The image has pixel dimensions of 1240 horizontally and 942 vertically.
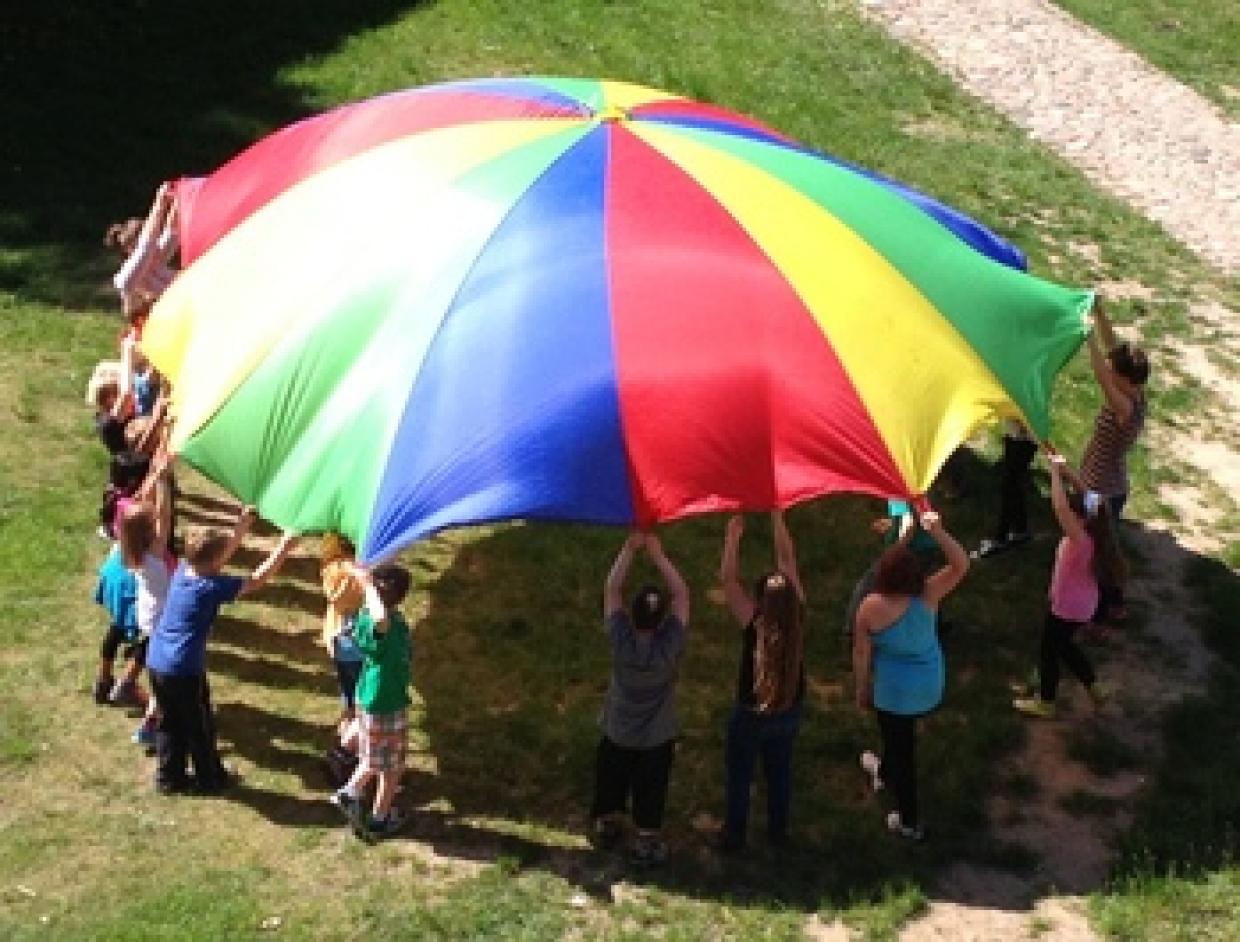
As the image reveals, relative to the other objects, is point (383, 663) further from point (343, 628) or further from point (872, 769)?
point (872, 769)

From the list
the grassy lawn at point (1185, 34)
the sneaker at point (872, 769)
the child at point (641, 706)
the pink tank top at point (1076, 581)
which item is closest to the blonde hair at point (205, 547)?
the child at point (641, 706)

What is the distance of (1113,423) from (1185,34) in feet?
36.0

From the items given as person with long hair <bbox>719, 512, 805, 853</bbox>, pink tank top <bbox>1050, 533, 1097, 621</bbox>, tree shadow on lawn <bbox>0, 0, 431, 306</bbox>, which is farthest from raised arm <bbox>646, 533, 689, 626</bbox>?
tree shadow on lawn <bbox>0, 0, 431, 306</bbox>

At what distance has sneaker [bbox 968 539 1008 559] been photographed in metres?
9.78

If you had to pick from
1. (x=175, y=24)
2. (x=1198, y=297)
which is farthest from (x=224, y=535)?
(x=175, y=24)

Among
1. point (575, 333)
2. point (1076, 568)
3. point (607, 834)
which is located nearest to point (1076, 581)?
point (1076, 568)

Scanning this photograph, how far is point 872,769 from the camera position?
7965 mm

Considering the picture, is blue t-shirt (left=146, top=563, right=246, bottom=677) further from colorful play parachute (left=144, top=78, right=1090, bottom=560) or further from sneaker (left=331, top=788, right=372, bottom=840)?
sneaker (left=331, top=788, right=372, bottom=840)

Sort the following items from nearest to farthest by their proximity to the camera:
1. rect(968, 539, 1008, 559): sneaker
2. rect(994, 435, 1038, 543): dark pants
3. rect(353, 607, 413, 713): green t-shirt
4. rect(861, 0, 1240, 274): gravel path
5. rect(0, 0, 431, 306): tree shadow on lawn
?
rect(353, 607, 413, 713): green t-shirt, rect(994, 435, 1038, 543): dark pants, rect(968, 539, 1008, 559): sneaker, rect(0, 0, 431, 306): tree shadow on lawn, rect(861, 0, 1240, 274): gravel path

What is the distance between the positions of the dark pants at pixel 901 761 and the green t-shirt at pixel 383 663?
6.98 ft

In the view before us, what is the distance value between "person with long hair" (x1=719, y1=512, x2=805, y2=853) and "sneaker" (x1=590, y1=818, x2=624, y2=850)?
0.48 metres

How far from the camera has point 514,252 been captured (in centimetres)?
745

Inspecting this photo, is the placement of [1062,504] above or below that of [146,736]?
above

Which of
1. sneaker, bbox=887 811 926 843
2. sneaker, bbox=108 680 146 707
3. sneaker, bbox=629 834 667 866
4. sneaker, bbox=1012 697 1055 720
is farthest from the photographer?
sneaker, bbox=1012 697 1055 720
